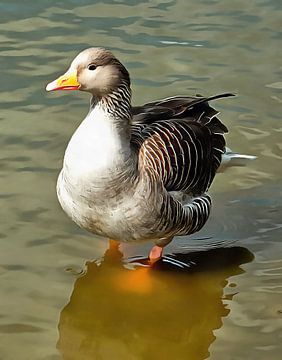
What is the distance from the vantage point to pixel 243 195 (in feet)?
23.6

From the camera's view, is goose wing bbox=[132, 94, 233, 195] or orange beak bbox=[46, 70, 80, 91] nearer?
orange beak bbox=[46, 70, 80, 91]

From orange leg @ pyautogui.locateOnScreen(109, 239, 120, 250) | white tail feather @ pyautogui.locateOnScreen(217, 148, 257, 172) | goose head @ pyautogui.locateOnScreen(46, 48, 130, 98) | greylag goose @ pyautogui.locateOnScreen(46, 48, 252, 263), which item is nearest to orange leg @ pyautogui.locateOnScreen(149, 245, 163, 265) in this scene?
greylag goose @ pyautogui.locateOnScreen(46, 48, 252, 263)

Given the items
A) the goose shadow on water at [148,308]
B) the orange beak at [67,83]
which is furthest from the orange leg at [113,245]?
the orange beak at [67,83]

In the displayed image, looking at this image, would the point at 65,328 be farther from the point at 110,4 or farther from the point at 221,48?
the point at 110,4

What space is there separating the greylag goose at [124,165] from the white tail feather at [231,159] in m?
0.49

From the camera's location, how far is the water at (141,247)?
18.2 ft

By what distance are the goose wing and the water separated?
630 mm

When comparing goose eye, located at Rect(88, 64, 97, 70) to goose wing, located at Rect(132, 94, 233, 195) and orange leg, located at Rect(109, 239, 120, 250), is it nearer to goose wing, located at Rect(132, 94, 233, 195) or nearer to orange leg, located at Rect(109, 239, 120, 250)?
goose wing, located at Rect(132, 94, 233, 195)

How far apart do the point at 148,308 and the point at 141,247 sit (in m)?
0.84

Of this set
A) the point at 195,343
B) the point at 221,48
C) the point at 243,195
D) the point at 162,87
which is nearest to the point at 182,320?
the point at 195,343

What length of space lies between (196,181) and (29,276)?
135 centimetres

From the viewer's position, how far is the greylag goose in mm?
5441

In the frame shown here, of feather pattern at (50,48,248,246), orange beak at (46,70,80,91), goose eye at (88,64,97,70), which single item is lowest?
feather pattern at (50,48,248,246)

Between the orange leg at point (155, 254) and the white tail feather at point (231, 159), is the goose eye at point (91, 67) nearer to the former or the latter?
the orange leg at point (155, 254)
